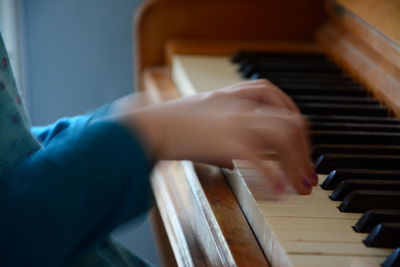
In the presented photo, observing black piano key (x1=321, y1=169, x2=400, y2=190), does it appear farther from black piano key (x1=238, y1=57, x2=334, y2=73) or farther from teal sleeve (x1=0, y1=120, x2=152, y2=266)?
black piano key (x1=238, y1=57, x2=334, y2=73)

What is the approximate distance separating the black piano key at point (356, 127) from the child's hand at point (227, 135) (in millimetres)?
190

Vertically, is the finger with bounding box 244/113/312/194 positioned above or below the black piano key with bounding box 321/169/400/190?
above

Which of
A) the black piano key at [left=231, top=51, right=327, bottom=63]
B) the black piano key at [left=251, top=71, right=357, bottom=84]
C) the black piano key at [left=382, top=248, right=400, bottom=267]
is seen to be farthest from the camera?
the black piano key at [left=231, top=51, right=327, bottom=63]

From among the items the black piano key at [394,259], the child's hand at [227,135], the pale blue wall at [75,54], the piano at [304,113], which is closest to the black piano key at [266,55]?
the piano at [304,113]

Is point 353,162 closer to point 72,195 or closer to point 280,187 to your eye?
point 280,187

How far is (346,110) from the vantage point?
0.97 metres

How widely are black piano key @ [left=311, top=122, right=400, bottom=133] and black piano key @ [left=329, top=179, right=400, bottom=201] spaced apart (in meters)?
0.20

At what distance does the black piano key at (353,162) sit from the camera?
2.44 feet

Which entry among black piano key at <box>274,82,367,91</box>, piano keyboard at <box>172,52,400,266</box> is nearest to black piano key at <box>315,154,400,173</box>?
piano keyboard at <box>172,52,400,266</box>

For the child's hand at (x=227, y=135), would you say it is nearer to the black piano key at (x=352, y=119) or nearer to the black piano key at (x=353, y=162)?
the black piano key at (x=353, y=162)

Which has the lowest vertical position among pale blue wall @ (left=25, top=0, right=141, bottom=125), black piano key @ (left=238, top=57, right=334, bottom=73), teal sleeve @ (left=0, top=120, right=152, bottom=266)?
pale blue wall @ (left=25, top=0, right=141, bottom=125)

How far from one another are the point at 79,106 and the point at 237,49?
81 cm

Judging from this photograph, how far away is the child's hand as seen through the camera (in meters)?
0.67

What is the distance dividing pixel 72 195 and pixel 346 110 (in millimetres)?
522
